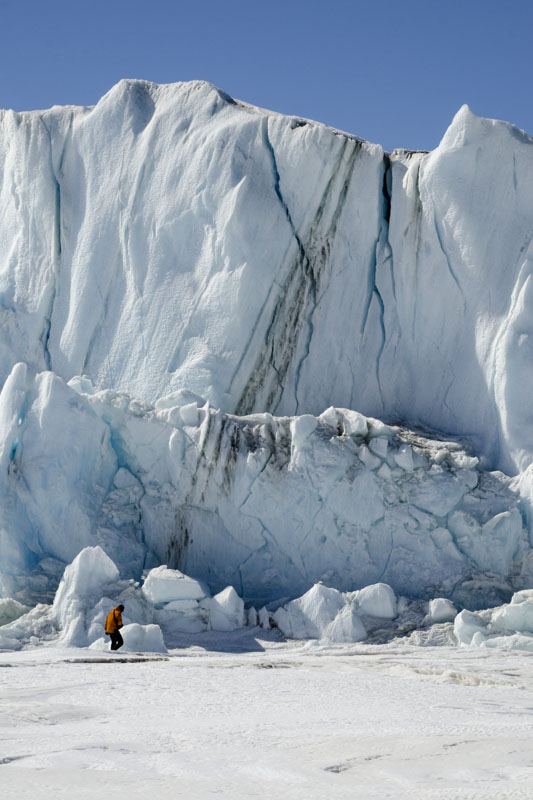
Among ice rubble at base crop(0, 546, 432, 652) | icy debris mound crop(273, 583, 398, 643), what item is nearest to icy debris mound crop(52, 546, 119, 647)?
ice rubble at base crop(0, 546, 432, 652)

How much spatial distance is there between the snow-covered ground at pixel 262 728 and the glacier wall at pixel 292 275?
4.91m

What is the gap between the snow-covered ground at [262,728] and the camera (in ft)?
14.4

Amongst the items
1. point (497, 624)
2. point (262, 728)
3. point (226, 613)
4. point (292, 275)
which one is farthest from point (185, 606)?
point (262, 728)

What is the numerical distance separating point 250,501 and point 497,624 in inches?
110

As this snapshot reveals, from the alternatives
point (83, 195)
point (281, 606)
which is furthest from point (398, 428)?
point (83, 195)

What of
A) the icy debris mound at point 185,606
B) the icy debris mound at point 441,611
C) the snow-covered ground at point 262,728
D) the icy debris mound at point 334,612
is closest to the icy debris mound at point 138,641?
the snow-covered ground at point 262,728

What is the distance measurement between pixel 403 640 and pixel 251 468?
2.42 metres

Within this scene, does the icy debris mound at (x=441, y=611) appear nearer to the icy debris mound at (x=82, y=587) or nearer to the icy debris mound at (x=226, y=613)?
the icy debris mound at (x=226, y=613)

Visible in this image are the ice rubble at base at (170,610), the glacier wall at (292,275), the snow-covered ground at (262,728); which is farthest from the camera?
the glacier wall at (292,275)

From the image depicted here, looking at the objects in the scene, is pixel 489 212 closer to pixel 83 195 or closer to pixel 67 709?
pixel 83 195

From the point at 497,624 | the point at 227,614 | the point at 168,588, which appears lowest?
the point at 497,624

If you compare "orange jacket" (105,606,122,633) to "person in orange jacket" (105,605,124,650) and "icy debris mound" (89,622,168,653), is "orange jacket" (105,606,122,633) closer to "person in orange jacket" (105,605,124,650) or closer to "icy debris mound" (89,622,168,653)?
"person in orange jacket" (105,605,124,650)

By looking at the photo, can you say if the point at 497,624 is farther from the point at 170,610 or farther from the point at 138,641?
the point at 138,641

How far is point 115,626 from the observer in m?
9.22
